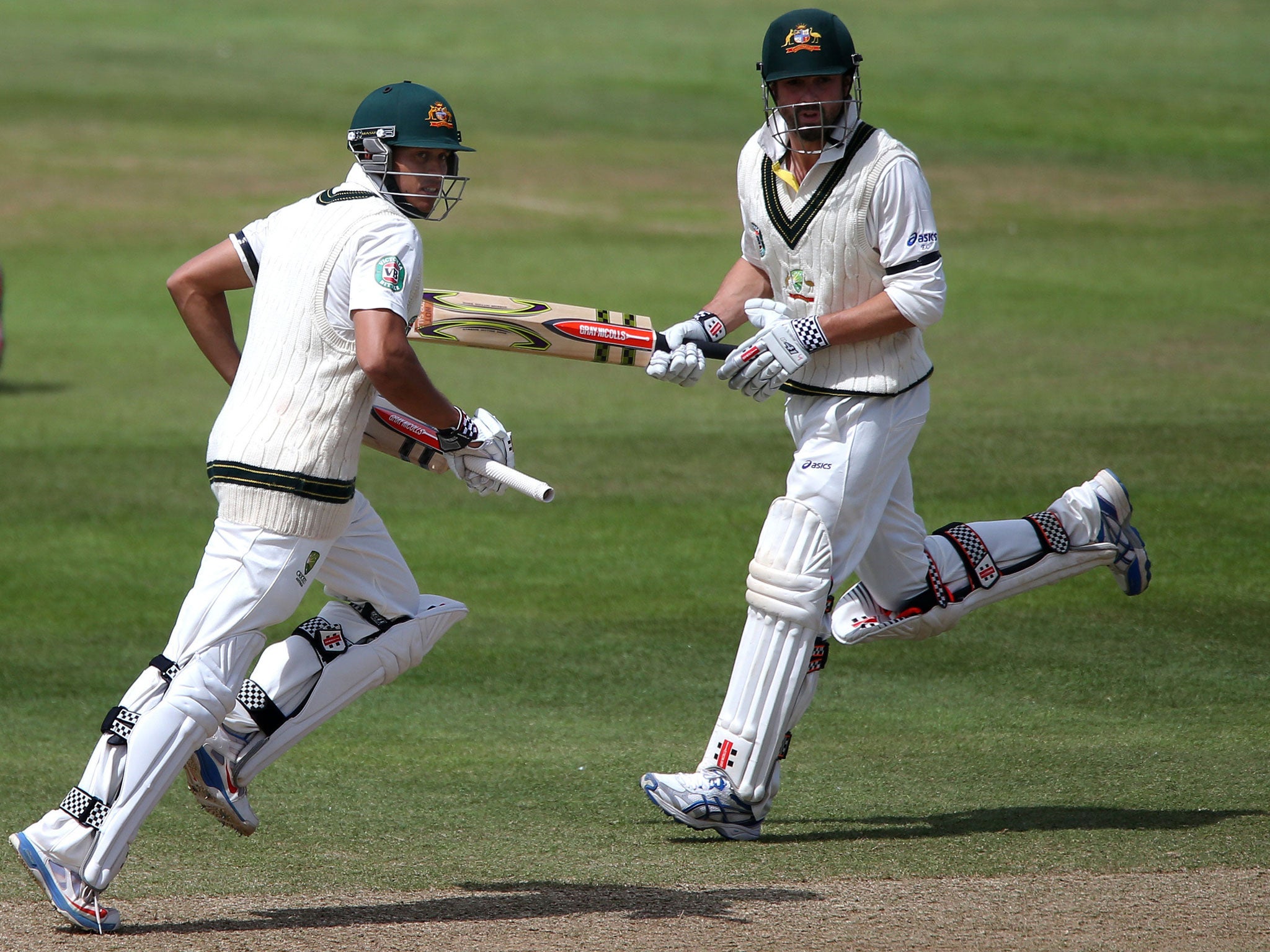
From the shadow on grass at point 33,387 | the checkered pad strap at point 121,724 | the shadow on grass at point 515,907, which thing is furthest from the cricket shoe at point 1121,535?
the shadow on grass at point 33,387

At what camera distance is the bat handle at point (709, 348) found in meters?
5.18

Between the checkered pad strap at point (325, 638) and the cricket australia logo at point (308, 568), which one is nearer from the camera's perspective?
the cricket australia logo at point (308, 568)

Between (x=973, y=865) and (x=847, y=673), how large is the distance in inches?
84.2

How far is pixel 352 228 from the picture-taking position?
4281mm

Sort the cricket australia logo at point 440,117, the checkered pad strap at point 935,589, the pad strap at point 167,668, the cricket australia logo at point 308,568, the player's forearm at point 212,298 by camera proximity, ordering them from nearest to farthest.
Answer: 1. the pad strap at point 167,668
2. the cricket australia logo at point 308,568
3. the cricket australia logo at point 440,117
4. the player's forearm at point 212,298
5. the checkered pad strap at point 935,589

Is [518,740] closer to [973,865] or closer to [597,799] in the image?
[597,799]

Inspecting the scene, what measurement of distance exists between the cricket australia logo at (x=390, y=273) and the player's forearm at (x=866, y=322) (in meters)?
1.38

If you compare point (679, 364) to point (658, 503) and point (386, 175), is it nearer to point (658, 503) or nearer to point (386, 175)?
point (386, 175)

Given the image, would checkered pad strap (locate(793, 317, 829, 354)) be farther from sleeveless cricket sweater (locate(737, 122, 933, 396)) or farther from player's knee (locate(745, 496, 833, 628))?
player's knee (locate(745, 496, 833, 628))

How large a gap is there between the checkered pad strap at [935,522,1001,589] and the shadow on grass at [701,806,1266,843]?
0.80 meters

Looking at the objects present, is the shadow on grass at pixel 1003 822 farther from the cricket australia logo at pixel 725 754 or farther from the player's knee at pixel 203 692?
the player's knee at pixel 203 692

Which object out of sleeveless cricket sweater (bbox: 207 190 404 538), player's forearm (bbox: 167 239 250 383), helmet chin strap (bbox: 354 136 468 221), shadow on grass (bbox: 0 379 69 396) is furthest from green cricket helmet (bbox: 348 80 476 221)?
shadow on grass (bbox: 0 379 69 396)

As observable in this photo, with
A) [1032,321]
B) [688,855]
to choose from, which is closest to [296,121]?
[1032,321]

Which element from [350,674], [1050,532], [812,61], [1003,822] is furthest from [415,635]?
[1050,532]
